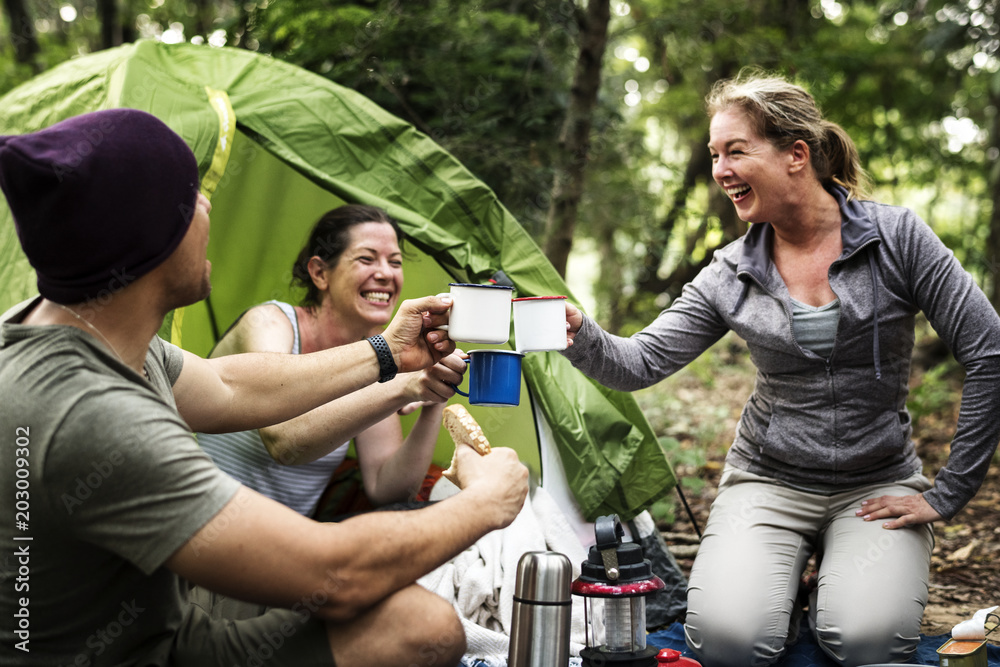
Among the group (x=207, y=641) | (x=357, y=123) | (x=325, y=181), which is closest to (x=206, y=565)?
(x=207, y=641)

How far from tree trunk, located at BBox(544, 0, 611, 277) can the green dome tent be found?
113 cm

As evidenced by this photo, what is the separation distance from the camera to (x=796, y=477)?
2.45 meters

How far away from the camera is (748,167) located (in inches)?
93.7

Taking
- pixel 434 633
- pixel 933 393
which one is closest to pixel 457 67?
pixel 434 633

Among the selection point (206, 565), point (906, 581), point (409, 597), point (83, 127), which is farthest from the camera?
point (906, 581)

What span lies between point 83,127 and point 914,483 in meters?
2.31

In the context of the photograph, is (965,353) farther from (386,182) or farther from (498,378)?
(386,182)

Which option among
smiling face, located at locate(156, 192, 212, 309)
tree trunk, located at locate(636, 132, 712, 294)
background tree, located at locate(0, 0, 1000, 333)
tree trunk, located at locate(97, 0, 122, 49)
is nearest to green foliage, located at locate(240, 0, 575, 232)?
background tree, located at locate(0, 0, 1000, 333)

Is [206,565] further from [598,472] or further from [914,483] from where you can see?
[914,483]

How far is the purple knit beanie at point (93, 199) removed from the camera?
1.26 m

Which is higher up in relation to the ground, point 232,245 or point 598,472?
point 232,245

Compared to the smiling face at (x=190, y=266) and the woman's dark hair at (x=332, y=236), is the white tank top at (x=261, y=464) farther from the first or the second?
the smiling face at (x=190, y=266)

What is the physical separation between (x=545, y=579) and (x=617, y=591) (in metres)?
0.16

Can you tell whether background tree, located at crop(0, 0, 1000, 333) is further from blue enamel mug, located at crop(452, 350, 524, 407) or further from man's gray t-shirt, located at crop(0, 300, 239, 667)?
man's gray t-shirt, located at crop(0, 300, 239, 667)
